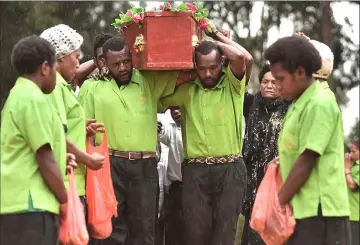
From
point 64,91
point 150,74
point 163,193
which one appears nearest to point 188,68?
point 150,74

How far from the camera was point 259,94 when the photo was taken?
10.3m

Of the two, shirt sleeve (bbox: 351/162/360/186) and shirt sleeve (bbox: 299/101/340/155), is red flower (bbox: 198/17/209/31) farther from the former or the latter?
shirt sleeve (bbox: 351/162/360/186)

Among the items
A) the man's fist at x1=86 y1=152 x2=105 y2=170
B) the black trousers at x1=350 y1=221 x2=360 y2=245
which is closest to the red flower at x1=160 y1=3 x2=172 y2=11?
the man's fist at x1=86 y1=152 x2=105 y2=170

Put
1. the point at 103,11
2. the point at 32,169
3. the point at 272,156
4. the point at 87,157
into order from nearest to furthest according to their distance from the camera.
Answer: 1. the point at 32,169
2. the point at 87,157
3. the point at 272,156
4. the point at 103,11

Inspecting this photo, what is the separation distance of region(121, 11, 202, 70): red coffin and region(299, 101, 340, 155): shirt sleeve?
2216mm

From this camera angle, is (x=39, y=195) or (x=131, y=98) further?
(x=131, y=98)

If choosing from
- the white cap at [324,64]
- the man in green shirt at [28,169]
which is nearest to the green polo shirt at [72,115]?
the man in green shirt at [28,169]

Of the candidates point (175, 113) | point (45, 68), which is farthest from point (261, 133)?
point (45, 68)

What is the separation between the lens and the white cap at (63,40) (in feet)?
26.1

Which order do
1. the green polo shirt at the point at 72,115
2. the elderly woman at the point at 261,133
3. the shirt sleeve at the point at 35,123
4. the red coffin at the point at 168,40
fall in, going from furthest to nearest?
the elderly woman at the point at 261,133, the red coffin at the point at 168,40, the green polo shirt at the point at 72,115, the shirt sleeve at the point at 35,123

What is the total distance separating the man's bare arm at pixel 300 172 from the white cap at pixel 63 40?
7.49 feet

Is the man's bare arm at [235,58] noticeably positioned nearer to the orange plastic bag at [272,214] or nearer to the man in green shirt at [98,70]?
the man in green shirt at [98,70]

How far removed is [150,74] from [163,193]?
1.83m

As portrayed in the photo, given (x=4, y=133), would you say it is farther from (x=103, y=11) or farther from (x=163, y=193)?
(x=103, y=11)
